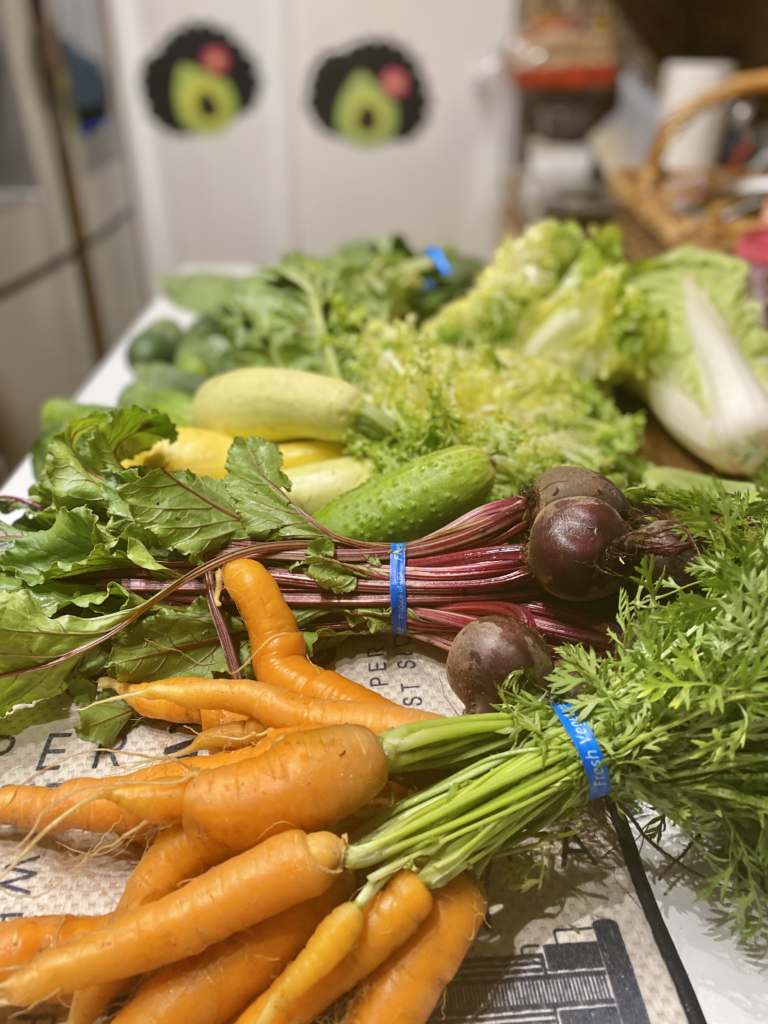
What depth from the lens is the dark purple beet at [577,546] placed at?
2.95 ft

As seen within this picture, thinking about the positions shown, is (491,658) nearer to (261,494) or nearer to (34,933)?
(261,494)

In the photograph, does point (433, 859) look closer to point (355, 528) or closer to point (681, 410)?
point (355, 528)

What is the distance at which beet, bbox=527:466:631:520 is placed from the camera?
96 cm

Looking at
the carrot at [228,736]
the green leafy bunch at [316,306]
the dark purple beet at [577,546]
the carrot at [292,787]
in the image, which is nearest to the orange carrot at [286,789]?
the carrot at [292,787]

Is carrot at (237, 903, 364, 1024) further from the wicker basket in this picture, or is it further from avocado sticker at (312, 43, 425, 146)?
avocado sticker at (312, 43, 425, 146)

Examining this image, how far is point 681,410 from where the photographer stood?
5.45 feet

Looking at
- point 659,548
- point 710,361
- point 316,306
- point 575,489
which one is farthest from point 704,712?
point 316,306

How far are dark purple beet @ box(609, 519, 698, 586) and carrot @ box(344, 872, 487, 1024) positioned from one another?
1.47 ft

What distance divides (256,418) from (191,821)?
0.82 metres

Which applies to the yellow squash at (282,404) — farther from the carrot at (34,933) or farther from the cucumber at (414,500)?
the carrot at (34,933)

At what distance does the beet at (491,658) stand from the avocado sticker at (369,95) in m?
3.93

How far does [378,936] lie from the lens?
2.36 ft

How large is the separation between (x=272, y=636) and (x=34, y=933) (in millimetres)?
438

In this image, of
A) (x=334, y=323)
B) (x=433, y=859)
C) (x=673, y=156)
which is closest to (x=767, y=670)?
(x=433, y=859)
